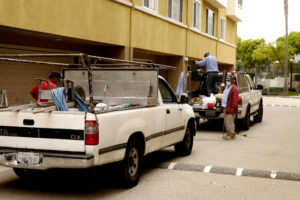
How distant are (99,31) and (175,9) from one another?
7574 millimetres

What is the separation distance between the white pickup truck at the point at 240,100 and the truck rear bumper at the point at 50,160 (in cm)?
856

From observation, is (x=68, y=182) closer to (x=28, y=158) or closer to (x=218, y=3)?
(x=28, y=158)

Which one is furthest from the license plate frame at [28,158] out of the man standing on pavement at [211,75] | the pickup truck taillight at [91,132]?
the man standing on pavement at [211,75]

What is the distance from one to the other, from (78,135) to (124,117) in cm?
90

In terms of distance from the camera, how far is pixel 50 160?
5980 mm

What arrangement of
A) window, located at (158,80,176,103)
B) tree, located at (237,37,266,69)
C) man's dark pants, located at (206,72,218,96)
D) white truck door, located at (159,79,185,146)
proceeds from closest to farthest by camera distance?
white truck door, located at (159,79,185,146)
window, located at (158,80,176,103)
man's dark pants, located at (206,72,218,96)
tree, located at (237,37,266,69)

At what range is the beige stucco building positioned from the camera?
464 inches

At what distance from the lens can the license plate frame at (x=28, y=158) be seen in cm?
604

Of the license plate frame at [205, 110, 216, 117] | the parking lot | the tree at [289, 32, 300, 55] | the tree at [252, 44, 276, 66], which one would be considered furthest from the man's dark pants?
the tree at [289, 32, 300, 55]

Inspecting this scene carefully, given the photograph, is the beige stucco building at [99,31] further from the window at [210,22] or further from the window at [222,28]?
the window at [222,28]

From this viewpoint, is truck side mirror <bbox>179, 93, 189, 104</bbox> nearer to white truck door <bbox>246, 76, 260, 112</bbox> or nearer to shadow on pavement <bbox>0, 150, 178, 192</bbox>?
shadow on pavement <bbox>0, 150, 178, 192</bbox>

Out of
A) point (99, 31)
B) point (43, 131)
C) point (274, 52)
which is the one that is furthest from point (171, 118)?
point (274, 52)

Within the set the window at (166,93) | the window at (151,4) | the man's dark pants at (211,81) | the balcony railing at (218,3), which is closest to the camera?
the window at (166,93)

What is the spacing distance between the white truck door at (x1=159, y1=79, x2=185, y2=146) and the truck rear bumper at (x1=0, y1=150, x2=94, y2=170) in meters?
2.58
